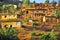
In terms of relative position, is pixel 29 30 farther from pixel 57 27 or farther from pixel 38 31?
pixel 57 27

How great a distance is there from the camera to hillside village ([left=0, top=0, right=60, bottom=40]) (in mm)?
19750

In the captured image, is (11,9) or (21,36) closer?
(21,36)

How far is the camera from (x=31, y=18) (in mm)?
25188

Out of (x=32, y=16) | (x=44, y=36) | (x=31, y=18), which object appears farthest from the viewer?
(x=32, y=16)

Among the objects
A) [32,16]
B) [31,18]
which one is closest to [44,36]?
[31,18]

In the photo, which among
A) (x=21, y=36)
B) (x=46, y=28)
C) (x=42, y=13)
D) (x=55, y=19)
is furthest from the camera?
(x=42, y=13)

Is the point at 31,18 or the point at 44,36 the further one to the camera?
the point at 31,18

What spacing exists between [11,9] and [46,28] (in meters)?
10.3

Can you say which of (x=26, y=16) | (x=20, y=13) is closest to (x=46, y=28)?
(x=26, y=16)

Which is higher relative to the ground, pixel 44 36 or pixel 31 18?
pixel 44 36

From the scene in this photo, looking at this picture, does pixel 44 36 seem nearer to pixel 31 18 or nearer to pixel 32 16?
pixel 31 18

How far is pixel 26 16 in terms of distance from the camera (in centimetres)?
2658

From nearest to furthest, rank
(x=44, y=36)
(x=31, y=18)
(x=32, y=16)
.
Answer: (x=44, y=36), (x=31, y=18), (x=32, y=16)

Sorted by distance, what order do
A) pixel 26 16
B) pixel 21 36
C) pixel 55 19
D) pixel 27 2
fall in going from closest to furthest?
pixel 21 36, pixel 55 19, pixel 26 16, pixel 27 2
